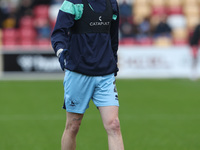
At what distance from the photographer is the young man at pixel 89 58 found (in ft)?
14.4

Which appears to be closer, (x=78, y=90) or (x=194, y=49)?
(x=78, y=90)

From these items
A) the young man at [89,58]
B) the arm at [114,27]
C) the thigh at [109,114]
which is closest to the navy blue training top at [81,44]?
the young man at [89,58]

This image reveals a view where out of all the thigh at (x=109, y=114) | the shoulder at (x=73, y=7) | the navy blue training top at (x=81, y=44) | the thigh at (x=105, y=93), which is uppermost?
the shoulder at (x=73, y=7)

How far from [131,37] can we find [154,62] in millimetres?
2334

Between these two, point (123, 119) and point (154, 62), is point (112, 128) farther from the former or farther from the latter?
point (154, 62)

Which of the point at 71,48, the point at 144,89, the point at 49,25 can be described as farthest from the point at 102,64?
the point at 49,25

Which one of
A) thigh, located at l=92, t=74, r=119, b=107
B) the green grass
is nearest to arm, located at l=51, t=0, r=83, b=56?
thigh, located at l=92, t=74, r=119, b=107

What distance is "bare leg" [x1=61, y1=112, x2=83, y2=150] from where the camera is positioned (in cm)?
460

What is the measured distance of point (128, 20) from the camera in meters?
20.8

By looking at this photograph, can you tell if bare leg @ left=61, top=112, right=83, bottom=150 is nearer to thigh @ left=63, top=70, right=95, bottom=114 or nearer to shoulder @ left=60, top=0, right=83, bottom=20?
thigh @ left=63, top=70, right=95, bottom=114

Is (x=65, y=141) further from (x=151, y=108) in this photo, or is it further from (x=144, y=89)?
(x=144, y=89)

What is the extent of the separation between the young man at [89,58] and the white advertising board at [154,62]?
13.4m

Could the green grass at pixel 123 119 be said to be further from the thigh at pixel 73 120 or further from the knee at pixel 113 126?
the knee at pixel 113 126

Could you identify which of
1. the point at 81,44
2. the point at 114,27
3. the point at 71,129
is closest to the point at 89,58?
the point at 81,44
